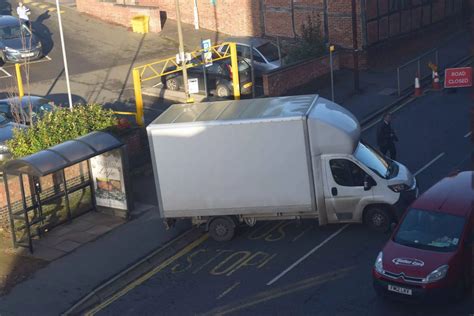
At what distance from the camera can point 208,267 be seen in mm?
16750

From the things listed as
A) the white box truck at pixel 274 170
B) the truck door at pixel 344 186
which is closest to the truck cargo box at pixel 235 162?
the white box truck at pixel 274 170

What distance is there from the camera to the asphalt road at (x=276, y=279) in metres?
14.5

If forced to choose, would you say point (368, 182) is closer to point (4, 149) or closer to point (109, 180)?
point (109, 180)

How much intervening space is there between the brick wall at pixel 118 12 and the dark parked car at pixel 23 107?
1538 centimetres

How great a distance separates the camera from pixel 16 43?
117 feet

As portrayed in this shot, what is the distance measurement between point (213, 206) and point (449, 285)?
587 centimetres

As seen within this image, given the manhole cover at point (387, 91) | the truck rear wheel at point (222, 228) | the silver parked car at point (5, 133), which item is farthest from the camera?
the manhole cover at point (387, 91)

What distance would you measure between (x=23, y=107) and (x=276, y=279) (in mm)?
13341

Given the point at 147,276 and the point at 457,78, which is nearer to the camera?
the point at 147,276

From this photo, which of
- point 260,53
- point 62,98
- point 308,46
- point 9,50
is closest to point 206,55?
point 260,53

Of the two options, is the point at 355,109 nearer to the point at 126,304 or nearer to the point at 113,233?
the point at 113,233

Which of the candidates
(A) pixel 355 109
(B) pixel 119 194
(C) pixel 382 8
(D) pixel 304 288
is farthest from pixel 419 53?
(D) pixel 304 288

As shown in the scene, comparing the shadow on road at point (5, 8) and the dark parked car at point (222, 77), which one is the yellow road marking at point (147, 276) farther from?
the shadow on road at point (5, 8)

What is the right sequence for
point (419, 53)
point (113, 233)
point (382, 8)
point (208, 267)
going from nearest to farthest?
1. point (208, 267)
2. point (113, 233)
3. point (382, 8)
4. point (419, 53)
